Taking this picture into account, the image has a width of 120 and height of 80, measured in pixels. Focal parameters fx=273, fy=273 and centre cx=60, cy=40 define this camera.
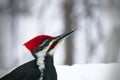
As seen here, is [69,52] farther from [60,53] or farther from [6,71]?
[6,71]

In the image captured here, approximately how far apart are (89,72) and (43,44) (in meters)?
0.21

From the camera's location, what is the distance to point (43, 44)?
2.97ft

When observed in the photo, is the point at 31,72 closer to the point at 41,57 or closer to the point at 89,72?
the point at 41,57

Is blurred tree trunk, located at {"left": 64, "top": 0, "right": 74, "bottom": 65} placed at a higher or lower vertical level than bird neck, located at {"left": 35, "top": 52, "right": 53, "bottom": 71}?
higher

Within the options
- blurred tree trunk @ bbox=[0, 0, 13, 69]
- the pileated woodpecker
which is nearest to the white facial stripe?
the pileated woodpecker

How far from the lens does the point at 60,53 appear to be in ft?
3.15

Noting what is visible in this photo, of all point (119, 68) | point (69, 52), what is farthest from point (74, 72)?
point (119, 68)

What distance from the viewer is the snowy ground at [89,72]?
0.96 m

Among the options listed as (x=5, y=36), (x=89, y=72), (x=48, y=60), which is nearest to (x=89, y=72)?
(x=89, y=72)

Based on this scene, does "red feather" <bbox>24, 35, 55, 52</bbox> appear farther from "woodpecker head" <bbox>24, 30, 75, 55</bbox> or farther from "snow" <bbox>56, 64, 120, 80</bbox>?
"snow" <bbox>56, 64, 120, 80</bbox>

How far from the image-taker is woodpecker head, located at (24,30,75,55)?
905 millimetres

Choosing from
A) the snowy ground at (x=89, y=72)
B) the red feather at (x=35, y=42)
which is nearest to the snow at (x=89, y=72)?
the snowy ground at (x=89, y=72)

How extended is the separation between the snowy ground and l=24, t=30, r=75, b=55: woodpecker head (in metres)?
0.08

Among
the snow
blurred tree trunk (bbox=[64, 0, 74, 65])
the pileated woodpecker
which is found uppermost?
blurred tree trunk (bbox=[64, 0, 74, 65])
